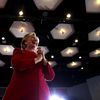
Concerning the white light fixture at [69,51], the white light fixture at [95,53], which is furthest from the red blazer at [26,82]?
the white light fixture at [95,53]

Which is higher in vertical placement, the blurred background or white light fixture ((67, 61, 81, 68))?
white light fixture ((67, 61, 81, 68))

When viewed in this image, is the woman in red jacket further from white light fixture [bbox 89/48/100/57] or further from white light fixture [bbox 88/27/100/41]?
white light fixture [bbox 89/48/100/57]

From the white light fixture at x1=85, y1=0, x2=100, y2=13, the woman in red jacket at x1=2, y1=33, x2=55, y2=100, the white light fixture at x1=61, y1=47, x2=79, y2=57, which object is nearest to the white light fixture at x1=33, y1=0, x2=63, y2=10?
the white light fixture at x1=85, y1=0, x2=100, y2=13

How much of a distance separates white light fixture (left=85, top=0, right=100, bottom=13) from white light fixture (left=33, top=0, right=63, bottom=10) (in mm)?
667

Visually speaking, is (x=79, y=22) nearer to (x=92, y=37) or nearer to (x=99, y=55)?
(x=92, y=37)

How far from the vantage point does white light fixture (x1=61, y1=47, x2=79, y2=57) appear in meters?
7.01

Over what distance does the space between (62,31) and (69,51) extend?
Result: 1.69m

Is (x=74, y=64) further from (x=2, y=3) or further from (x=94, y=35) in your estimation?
(x=2, y=3)

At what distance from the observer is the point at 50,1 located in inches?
172

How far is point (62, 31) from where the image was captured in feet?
18.5

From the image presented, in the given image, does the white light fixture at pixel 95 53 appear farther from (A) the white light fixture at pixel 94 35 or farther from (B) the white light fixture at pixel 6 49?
(B) the white light fixture at pixel 6 49

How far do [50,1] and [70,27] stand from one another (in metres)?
1.34

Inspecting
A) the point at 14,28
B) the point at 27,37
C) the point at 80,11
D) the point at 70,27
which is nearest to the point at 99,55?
the point at 70,27

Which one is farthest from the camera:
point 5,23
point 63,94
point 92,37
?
point 63,94
